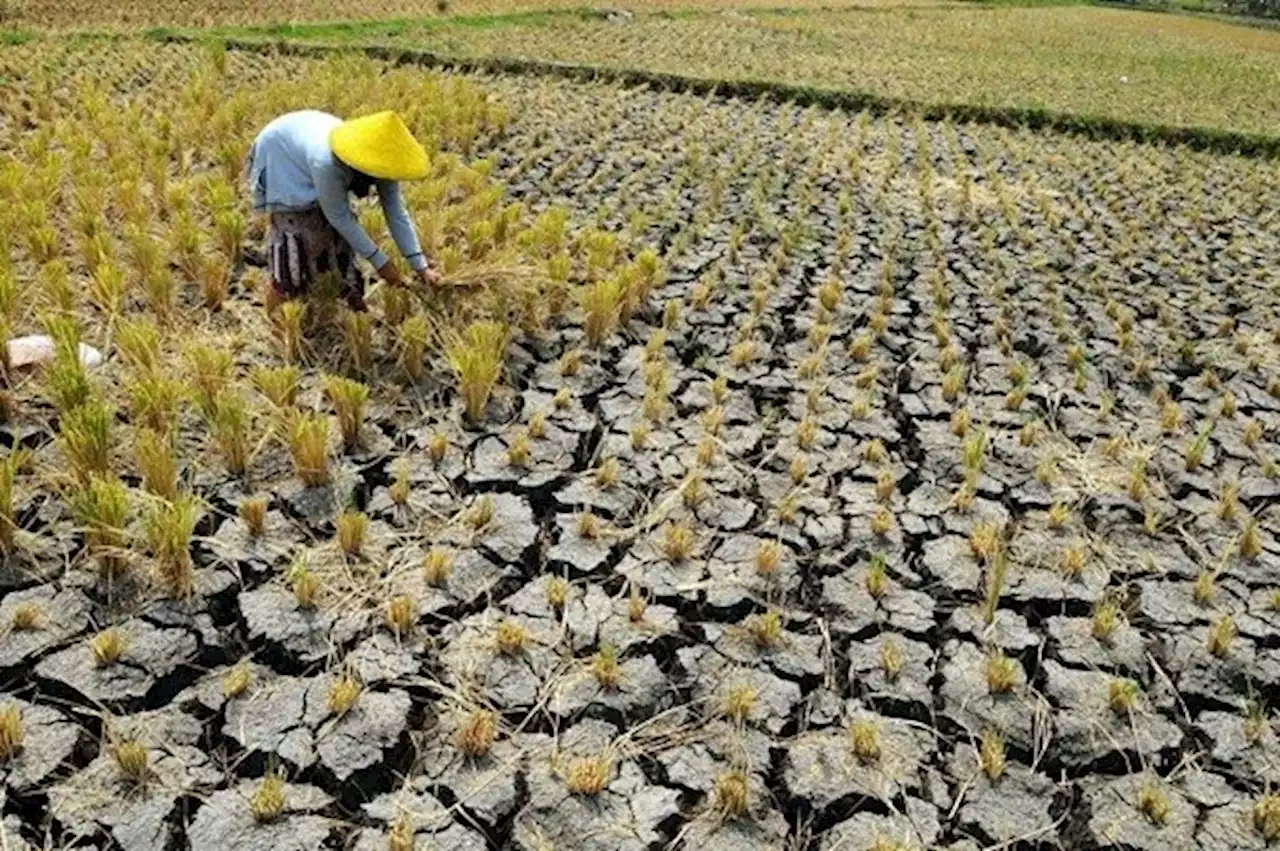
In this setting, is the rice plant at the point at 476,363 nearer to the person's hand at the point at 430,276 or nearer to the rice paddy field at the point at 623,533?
the rice paddy field at the point at 623,533

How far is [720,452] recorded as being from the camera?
3.51 meters

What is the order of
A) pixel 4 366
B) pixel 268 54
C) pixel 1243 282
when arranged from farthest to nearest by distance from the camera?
pixel 268 54 → pixel 1243 282 → pixel 4 366

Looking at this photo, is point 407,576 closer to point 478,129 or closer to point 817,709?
point 817,709

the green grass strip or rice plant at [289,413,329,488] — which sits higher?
the green grass strip

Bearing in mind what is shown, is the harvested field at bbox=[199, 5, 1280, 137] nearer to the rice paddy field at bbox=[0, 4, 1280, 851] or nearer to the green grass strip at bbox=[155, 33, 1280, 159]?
the green grass strip at bbox=[155, 33, 1280, 159]

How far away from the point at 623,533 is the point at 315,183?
172 cm

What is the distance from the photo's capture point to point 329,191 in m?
3.60

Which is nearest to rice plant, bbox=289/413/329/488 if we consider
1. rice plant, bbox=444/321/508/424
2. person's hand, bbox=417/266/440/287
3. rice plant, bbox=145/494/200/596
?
rice plant, bbox=145/494/200/596

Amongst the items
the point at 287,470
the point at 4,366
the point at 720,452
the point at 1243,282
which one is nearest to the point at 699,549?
the point at 720,452

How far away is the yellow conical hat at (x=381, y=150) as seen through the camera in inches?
135

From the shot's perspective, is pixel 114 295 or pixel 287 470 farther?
pixel 114 295

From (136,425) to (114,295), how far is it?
0.90 meters

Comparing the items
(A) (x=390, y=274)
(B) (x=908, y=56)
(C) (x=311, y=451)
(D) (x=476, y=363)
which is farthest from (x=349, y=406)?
(B) (x=908, y=56)

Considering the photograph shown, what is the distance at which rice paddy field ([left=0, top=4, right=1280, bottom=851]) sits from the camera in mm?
2195
